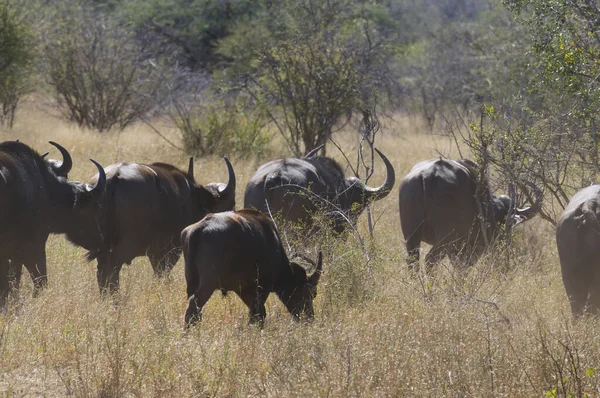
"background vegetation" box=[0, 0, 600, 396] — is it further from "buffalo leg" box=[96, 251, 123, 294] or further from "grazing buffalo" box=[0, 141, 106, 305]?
"grazing buffalo" box=[0, 141, 106, 305]

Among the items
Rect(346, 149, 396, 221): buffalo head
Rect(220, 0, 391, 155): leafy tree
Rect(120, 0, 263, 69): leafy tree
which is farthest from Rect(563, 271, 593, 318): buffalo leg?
Rect(120, 0, 263, 69): leafy tree

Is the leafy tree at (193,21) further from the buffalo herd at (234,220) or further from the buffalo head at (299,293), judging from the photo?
the buffalo head at (299,293)

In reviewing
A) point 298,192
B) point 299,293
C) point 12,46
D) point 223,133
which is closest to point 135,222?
point 298,192

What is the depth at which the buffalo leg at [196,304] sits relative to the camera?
6094 mm

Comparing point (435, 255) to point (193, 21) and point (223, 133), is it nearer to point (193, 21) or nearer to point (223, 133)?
point (223, 133)

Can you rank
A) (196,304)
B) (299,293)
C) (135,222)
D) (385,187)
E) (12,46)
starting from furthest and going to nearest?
(12,46), (385,187), (135,222), (299,293), (196,304)

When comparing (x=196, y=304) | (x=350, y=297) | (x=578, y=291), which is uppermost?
(x=578, y=291)

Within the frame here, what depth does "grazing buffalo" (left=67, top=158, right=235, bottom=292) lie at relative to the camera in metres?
7.87

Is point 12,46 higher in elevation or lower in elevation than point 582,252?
lower

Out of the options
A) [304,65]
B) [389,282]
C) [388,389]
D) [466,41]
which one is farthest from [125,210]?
[466,41]

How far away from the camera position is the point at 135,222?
7.98 meters

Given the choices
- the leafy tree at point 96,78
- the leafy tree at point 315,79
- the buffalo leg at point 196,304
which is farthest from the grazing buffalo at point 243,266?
the leafy tree at point 96,78

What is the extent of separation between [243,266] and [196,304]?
1.46 ft

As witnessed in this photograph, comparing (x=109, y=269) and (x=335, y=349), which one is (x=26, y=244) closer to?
(x=109, y=269)
